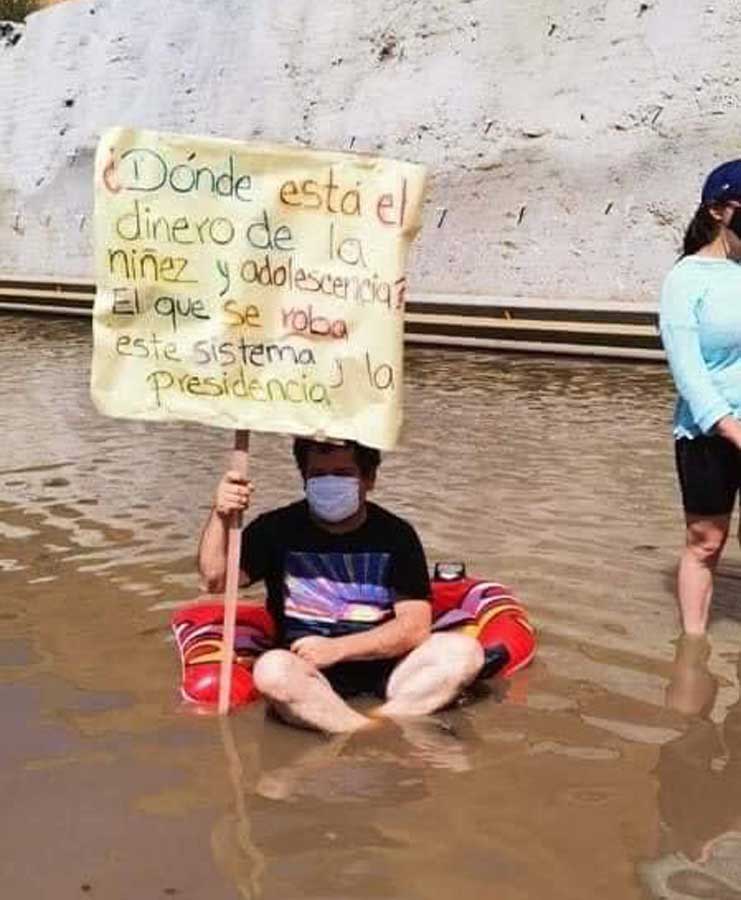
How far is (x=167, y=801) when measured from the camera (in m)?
3.75

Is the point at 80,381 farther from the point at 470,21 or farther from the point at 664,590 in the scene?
the point at 470,21

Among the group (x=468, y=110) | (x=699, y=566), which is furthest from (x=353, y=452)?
(x=468, y=110)

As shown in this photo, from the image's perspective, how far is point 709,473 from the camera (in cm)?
493

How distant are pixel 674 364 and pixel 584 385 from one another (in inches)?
321

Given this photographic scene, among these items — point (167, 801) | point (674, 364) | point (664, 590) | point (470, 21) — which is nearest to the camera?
point (167, 801)

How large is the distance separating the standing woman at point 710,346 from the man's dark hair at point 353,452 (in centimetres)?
110

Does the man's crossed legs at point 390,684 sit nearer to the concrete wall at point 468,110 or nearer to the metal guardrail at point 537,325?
the metal guardrail at point 537,325

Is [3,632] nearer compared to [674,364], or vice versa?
[674,364]

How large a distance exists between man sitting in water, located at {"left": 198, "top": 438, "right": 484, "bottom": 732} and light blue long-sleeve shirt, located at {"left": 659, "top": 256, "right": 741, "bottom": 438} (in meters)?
1.07

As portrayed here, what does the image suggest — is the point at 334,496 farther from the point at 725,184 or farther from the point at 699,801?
the point at 725,184

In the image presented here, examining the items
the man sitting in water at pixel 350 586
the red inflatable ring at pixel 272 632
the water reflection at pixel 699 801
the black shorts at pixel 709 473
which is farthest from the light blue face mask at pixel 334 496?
the black shorts at pixel 709 473

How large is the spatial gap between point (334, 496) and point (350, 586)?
29 cm

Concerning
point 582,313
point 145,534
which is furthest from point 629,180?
point 145,534

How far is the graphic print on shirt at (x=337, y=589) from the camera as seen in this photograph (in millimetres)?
4395
